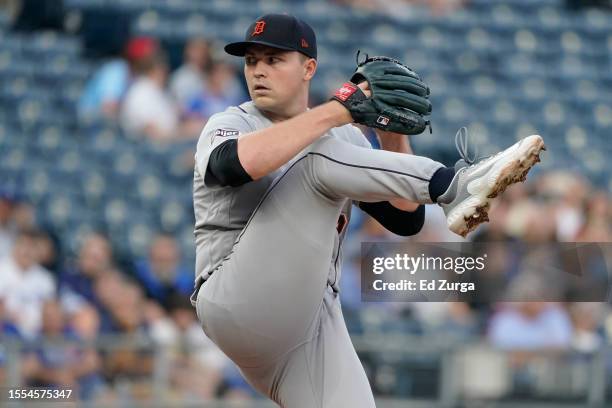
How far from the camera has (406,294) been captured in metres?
4.02

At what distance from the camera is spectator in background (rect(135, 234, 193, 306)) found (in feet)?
24.0

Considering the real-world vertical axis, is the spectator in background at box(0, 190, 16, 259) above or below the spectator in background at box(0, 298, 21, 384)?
above

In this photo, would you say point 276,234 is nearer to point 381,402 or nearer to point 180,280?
point 381,402

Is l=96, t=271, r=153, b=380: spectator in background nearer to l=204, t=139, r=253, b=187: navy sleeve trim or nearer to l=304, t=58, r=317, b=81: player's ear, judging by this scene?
l=304, t=58, r=317, b=81: player's ear

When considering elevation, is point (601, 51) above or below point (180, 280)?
above

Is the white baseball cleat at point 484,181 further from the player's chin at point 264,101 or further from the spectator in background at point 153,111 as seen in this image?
the spectator in background at point 153,111

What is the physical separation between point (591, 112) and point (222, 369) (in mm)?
4359

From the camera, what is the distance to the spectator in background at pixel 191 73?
28.9ft

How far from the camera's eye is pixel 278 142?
3.26 m

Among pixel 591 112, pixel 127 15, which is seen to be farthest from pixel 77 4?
pixel 591 112

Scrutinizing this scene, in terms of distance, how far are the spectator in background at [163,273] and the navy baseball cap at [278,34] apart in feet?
12.5

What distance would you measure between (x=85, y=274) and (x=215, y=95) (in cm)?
210

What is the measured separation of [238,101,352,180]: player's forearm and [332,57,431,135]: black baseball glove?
121 millimetres

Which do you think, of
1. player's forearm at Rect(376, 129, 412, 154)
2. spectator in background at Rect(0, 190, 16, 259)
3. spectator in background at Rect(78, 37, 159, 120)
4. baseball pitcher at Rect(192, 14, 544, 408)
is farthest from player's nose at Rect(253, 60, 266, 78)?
spectator in background at Rect(78, 37, 159, 120)
